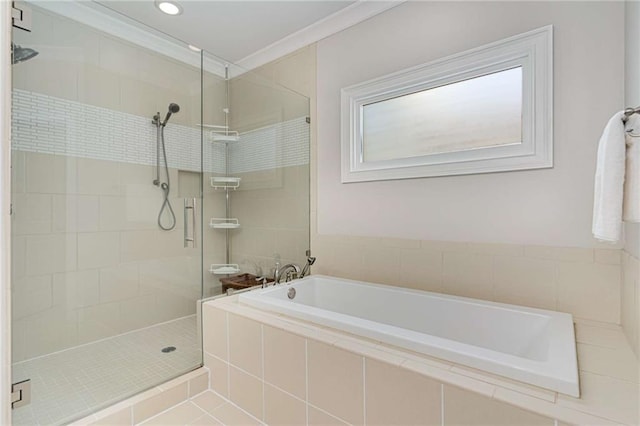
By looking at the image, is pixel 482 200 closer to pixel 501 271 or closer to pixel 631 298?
pixel 501 271

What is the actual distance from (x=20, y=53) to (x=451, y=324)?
2.74m

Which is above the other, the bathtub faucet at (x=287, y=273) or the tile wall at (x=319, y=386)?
the bathtub faucet at (x=287, y=273)

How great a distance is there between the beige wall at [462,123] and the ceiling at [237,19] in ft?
0.78

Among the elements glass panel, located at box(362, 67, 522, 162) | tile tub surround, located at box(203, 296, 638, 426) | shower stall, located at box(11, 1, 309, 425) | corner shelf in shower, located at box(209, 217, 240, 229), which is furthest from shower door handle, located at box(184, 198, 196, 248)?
glass panel, located at box(362, 67, 522, 162)

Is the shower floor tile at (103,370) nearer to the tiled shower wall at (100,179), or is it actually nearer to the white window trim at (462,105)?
the tiled shower wall at (100,179)

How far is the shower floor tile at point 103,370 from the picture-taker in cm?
149

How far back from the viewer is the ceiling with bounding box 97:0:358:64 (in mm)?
→ 2373

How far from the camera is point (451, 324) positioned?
6.01ft

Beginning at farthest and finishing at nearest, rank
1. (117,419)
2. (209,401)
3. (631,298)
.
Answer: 1. (209,401)
2. (117,419)
3. (631,298)

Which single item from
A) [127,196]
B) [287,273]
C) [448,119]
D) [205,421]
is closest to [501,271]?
[448,119]

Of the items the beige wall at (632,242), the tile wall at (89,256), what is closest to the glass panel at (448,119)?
the beige wall at (632,242)

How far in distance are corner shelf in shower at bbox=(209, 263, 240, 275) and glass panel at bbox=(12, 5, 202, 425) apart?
0.15 meters

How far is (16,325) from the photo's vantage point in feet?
4.82

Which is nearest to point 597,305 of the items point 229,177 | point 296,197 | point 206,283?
point 296,197
